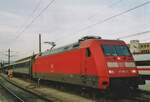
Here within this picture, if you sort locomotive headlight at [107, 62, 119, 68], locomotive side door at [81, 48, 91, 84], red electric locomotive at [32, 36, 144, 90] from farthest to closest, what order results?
locomotive side door at [81, 48, 91, 84]
locomotive headlight at [107, 62, 119, 68]
red electric locomotive at [32, 36, 144, 90]

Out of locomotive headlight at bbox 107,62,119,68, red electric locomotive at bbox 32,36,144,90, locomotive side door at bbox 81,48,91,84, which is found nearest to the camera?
red electric locomotive at bbox 32,36,144,90

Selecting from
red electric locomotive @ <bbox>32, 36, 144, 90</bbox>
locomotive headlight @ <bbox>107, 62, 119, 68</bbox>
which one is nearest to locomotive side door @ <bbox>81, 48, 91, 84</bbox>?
red electric locomotive @ <bbox>32, 36, 144, 90</bbox>

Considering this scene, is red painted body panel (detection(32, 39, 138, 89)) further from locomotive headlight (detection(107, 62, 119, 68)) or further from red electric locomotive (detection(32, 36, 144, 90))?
locomotive headlight (detection(107, 62, 119, 68))

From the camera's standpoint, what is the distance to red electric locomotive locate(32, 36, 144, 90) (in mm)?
15688

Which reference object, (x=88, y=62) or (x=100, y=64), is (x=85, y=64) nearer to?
(x=88, y=62)

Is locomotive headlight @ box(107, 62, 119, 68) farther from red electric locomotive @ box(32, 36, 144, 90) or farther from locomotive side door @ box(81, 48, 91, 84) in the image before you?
locomotive side door @ box(81, 48, 91, 84)

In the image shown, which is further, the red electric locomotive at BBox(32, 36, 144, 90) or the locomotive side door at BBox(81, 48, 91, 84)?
the locomotive side door at BBox(81, 48, 91, 84)

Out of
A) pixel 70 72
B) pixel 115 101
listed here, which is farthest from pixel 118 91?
pixel 70 72

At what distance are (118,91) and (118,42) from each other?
318 centimetres

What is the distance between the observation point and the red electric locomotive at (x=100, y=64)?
15.7 m

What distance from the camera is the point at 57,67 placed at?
2306 cm

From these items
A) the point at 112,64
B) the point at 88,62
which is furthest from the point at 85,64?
the point at 112,64

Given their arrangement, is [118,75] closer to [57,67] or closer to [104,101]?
[104,101]

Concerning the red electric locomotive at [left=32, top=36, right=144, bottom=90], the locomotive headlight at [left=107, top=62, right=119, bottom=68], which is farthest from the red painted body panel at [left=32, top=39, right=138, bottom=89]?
the locomotive headlight at [left=107, top=62, right=119, bottom=68]
